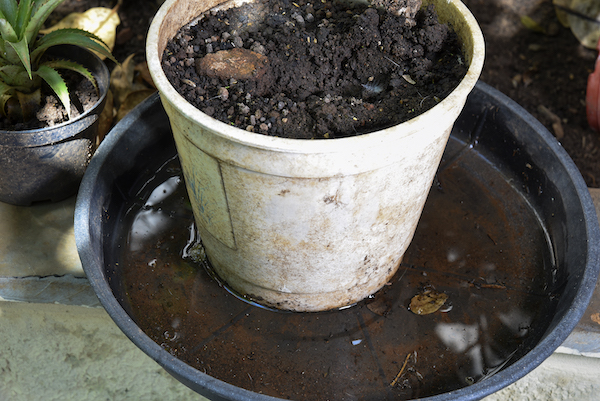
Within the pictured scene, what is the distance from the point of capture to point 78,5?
3004mm

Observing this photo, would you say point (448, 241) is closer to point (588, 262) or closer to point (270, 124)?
point (588, 262)

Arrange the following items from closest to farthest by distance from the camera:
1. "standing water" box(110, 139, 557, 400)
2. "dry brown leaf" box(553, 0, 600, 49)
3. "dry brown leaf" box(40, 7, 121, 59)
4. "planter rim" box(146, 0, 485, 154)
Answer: "planter rim" box(146, 0, 485, 154)
"standing water" box(110, 139, 557, 400)
"dry brown leaf" box(40, 7, 121, 59)
"dry brown leaf" box(553, 0, 600, 49)

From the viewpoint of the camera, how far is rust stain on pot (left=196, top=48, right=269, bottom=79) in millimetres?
1469

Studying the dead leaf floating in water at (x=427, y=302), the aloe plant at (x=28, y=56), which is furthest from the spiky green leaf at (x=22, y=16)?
the dead leaf floating in water at (x=427, y=302)

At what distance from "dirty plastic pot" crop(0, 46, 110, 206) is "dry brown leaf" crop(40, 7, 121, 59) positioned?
0.59 metres

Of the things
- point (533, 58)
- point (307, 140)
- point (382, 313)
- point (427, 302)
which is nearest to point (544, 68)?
point (533, 58)

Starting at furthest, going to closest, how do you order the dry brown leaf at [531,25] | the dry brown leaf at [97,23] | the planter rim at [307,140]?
the dry brown leaf at [531,25], the dry brown leaf at [97,23], the planter rim at [307,140]

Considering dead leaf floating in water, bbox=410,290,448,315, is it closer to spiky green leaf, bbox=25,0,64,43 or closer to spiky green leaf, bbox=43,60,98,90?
spiky green leaf, bbox=43,60,98,90

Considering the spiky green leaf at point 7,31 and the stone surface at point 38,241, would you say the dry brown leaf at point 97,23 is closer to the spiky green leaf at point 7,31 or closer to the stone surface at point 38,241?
the spiky green leaf at point 7,31

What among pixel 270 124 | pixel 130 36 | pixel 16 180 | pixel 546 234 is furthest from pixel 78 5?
pixel 546 234

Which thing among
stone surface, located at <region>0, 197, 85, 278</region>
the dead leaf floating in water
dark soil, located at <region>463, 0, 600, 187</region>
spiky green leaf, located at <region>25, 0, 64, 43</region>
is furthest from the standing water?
dark soil, located at <region>463, 0, 600, 187</region>

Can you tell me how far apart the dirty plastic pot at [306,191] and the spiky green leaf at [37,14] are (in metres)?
0.53

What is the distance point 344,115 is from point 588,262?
892 mm

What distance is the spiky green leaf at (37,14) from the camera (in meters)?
1.78
